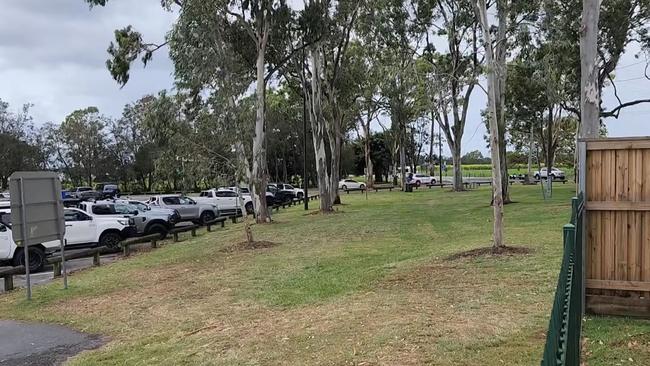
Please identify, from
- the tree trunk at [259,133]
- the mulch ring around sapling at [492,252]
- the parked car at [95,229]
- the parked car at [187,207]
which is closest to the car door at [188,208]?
the parked car at [187,207]

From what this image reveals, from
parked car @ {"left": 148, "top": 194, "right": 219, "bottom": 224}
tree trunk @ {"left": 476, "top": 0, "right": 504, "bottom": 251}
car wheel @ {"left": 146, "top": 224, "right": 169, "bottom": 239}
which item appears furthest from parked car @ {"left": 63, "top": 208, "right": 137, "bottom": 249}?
tree trunk @ {"left": 476, "top": 0, "right": 504, "bottom": 251}

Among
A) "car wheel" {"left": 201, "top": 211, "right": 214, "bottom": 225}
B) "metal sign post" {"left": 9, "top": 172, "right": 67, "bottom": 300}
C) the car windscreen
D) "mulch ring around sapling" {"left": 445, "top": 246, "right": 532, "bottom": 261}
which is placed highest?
"metal sign post" {"left": 9, "top": 172, "right": 67, "bottom": 300}

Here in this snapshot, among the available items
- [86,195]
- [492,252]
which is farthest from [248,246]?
[86,195]

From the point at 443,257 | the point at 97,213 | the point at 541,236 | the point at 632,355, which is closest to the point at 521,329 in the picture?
the point at 632,355

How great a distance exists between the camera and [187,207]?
29.8m

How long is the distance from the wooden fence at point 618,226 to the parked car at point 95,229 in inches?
632

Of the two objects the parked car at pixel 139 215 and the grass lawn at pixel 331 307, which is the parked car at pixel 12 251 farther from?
the parked car at pixel 139 215

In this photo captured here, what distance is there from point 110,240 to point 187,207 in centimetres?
936

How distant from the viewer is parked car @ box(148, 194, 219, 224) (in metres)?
29.3

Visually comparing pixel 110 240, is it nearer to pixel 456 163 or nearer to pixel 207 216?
pixel 207 216

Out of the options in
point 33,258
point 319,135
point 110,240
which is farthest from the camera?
point 319,135

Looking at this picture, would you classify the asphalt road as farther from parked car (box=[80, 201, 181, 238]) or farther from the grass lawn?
parked car (box=[80, 201, 181, 238])

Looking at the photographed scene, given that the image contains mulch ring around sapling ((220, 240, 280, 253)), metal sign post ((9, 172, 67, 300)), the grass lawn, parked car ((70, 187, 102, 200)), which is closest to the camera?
the grass lawn

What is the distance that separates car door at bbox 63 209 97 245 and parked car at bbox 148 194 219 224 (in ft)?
29.3
